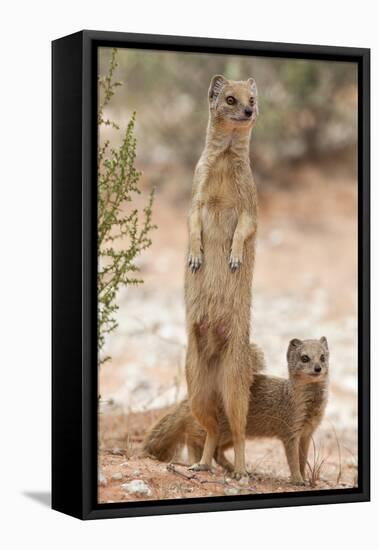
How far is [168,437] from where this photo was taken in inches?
268

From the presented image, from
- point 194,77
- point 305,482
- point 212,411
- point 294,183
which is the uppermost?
point 194,77

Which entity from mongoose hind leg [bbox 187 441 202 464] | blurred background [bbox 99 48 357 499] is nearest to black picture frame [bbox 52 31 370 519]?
mongoose hind leg [bbox 187 441 202 464]

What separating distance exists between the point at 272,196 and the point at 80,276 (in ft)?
23.3

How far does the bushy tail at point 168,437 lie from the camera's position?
6.78 metres

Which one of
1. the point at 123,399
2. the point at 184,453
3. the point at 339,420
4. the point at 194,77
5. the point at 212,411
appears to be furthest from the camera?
the point at 194,77

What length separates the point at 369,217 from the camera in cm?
660

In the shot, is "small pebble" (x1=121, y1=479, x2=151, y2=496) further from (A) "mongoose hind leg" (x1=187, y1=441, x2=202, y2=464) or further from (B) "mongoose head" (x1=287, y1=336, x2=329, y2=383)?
(B) "mongoose head" (x1=287, y1=336, x2=329, y2=383)

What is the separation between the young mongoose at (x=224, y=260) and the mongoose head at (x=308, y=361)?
38 centimetres

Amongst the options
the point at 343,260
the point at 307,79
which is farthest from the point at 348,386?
the point at 307,79

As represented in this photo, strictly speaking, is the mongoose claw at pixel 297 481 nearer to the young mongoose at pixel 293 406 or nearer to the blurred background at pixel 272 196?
the young mongoose at pixel 293 406

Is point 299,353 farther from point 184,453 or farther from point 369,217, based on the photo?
point 184,453

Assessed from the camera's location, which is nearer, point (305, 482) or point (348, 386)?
point (305, 482)

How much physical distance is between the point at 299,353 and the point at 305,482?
731mm

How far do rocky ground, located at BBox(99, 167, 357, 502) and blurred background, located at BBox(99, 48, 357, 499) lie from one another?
15mm
